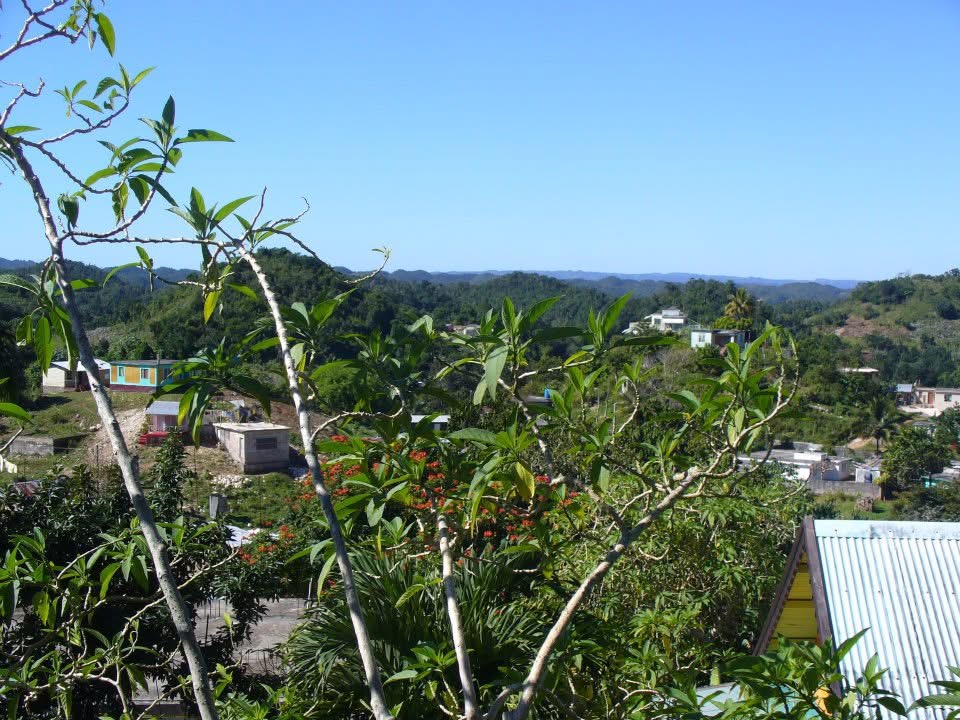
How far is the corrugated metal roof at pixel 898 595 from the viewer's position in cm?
281

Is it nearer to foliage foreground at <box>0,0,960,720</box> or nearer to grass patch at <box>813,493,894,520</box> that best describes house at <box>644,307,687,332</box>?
grass patch at <box>813,493,894,520</box>

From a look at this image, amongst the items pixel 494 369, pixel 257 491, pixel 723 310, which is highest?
pixel 494 369

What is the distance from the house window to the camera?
25.9 m

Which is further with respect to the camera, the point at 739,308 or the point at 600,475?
the point at 739,308

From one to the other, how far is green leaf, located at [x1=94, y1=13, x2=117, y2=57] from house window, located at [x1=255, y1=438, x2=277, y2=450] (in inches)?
991

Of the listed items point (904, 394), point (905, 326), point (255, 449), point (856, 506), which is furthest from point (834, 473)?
point (905, 326)

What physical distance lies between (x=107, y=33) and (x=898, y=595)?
115 inches

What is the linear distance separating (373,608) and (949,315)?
8719cm

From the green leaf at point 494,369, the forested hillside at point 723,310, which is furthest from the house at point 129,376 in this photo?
the green leaf at point 494,369

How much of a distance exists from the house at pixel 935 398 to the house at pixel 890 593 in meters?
56.8

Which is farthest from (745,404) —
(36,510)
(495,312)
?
(36,510)

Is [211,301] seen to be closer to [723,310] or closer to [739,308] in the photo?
[739,308]

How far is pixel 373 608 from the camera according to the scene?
2475mm

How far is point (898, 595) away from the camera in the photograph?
10.1 feet
